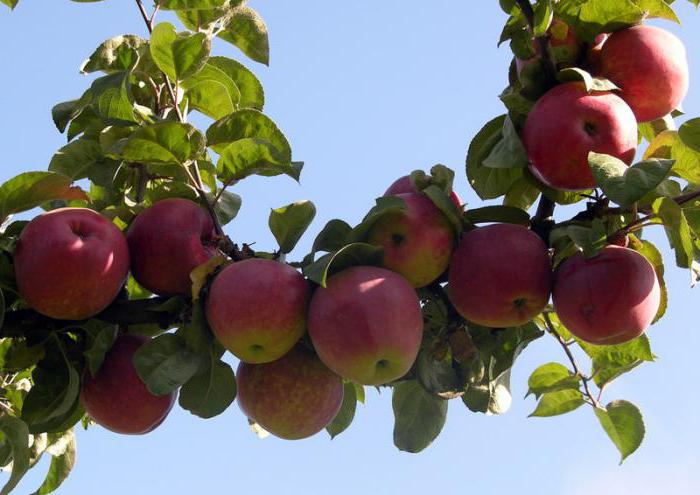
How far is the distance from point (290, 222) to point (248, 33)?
730 mm

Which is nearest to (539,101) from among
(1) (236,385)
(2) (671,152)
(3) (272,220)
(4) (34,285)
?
(2) (671,152)

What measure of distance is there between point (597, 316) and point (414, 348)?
1.33ft

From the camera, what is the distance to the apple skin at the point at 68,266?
6.93 feet

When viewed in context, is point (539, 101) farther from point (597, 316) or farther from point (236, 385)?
point (236, 385)

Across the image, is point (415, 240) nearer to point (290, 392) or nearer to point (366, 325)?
point (366, 325)

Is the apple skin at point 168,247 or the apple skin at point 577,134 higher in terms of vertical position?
the apple skin at point 577,134

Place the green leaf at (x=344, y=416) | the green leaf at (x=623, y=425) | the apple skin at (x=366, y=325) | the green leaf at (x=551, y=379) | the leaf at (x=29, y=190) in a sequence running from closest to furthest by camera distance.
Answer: the apple skin at (x=366, y=325), the leaf at (x=29, y=190), the green leaf at (x=623, y=425), the green leaf at (x=551, y=379), the green leaf at (x=344, y=416)

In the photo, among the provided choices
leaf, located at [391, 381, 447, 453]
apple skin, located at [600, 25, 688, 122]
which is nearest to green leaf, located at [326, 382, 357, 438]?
leaf, located at [391, 381, 447, 453]

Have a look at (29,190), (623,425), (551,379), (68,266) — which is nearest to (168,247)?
(68,266)

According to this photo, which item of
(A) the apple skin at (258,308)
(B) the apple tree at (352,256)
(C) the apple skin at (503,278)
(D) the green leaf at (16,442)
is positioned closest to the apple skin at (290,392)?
(B) the apple tree at (352,256)

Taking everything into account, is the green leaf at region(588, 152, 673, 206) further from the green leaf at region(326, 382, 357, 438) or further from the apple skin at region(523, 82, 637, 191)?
the green leaf at region(326, 382, 357, 438)

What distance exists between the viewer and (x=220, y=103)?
2629mm

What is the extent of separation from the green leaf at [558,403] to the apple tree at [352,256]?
41 mm

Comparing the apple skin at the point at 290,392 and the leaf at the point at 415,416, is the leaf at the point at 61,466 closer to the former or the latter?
the apple skin at the point at 290,392
